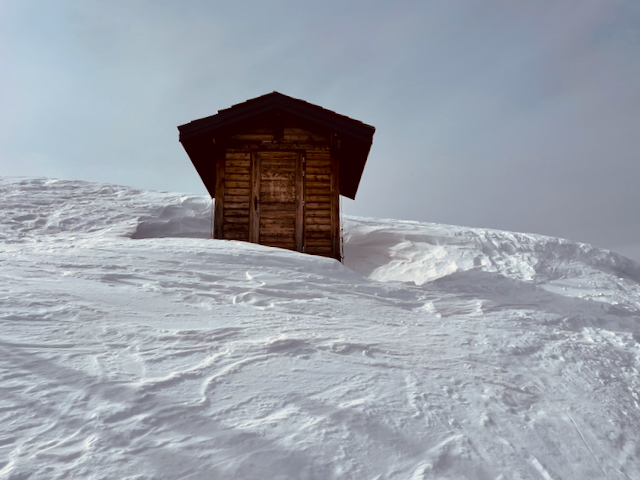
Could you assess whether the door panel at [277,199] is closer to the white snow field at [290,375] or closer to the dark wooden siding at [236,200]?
the dark wooden siding at [236,200]

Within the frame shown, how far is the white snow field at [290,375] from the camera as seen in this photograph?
6.23ft

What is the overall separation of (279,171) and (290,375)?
719cm

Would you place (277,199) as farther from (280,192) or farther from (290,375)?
(290,375)

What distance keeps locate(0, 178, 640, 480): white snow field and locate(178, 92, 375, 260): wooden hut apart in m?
3.22

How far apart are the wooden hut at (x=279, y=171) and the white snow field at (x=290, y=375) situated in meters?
3.22

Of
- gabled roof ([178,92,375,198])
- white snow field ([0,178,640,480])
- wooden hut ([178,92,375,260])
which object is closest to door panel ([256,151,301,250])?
wooden hut ([178,92,375,260])

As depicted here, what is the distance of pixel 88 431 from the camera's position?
6.18 feet

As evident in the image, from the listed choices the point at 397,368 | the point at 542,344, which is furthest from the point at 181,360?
the point at 542,344

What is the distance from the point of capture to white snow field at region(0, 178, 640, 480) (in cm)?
190

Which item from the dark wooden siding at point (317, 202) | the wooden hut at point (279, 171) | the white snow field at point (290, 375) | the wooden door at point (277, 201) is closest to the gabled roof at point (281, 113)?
the wooden hut at point (279, 171)

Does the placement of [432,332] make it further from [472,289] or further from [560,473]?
[472,289]

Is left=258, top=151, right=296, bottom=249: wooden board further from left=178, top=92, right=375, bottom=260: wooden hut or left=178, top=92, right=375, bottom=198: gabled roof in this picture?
left=178, top=92, right=375, bottom=198: gabled roof

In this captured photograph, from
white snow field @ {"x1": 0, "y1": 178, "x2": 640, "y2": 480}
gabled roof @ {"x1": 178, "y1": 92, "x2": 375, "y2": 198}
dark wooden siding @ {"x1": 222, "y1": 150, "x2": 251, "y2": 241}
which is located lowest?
white snow field @ {"x1": 0, "y1": 178, "x2": 640, "y2": 480}

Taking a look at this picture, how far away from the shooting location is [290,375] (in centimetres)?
265
